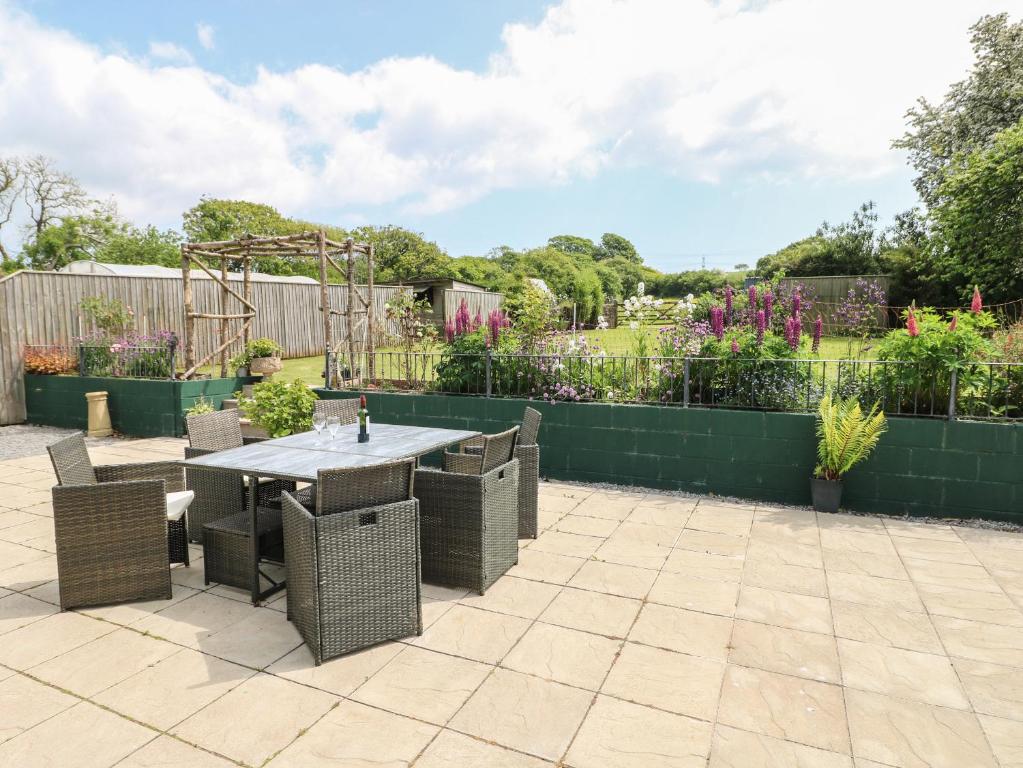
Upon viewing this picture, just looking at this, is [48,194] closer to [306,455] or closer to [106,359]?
[106,359]

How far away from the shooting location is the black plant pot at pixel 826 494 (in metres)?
4.46

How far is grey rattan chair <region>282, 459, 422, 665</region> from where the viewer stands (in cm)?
242

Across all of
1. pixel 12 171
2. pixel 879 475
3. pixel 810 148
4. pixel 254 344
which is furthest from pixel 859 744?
pixel 12 171

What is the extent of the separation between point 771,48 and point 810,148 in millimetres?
6710

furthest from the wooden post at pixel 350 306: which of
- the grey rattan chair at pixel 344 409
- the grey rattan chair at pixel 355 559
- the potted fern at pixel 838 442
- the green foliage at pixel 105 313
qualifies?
the potted fern at pixel 838 442

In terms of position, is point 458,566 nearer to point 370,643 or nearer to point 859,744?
point 370,643

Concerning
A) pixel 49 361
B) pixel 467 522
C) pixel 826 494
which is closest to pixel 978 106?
pixel 826 494

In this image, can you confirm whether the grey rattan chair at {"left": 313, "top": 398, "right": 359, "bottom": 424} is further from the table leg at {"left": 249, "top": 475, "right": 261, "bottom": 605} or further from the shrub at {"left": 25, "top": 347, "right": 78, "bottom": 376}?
the shrub at {"left": 25, "top": 347, "right": 78, "bottom": 376}

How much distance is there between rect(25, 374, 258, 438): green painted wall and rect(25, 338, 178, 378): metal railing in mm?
194

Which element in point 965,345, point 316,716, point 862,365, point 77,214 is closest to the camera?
point 316,716

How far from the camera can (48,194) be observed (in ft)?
86.6

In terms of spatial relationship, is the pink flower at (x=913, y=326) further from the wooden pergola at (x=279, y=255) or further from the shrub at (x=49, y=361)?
the shrub at (x=49, y=361)

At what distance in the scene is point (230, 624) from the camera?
110 inches

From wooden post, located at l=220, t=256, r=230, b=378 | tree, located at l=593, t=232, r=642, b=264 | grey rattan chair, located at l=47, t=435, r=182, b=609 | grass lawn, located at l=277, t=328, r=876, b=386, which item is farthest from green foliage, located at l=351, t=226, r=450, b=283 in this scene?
tree, located at l=593, t=232, r=642, b=264
